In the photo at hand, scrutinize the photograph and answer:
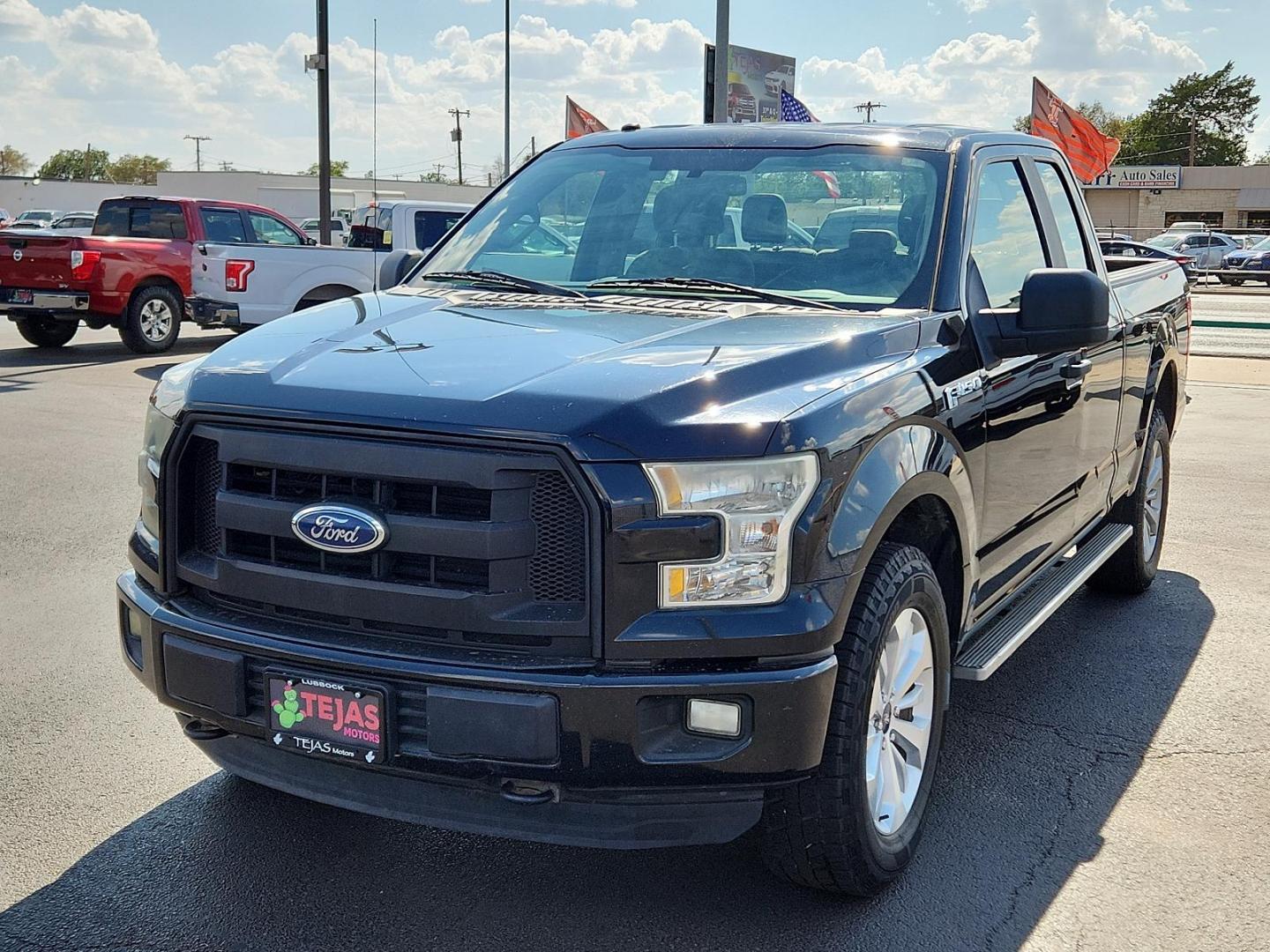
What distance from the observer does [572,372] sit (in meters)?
2.94

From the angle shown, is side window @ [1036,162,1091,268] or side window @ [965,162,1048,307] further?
side window @ [1036,162,1091,268]

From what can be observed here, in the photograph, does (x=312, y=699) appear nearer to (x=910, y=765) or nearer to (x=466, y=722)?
(x=466, y=722)

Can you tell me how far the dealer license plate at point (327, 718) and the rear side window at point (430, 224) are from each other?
13578 mm

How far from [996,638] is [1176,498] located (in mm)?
4729

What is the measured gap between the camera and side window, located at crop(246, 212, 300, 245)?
55.3 ft

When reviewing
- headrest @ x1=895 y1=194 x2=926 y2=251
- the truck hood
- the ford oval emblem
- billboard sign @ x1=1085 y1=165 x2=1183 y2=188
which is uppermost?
billboard sign @ x1=1085 y1=165 x2=1183 y2=188

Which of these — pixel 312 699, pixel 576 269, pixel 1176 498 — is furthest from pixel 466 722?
pixel 1176 498

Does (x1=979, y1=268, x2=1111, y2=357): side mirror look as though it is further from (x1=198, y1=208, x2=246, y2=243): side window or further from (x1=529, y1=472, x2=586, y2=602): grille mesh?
(x1=198, y1=208, x2=246, y2=243): side window

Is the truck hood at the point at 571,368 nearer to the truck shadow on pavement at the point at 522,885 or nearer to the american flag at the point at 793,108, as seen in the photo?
the truck shadow on pavement at the point at 522,885

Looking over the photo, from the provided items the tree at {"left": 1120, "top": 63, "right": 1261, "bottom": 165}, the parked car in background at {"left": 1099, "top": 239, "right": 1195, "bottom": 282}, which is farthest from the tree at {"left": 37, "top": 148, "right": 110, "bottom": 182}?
the parked car in background at {"left": 1099, "top": 239, "right": 1195, "bottom": 282}

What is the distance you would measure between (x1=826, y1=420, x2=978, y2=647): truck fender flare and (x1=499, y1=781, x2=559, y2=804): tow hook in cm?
72

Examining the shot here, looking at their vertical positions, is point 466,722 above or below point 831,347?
below

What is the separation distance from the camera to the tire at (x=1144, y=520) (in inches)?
229

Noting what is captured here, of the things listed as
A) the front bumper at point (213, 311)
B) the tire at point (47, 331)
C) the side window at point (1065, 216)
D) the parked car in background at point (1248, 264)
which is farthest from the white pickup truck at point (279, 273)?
the parked car in background at point (1248, 264)
